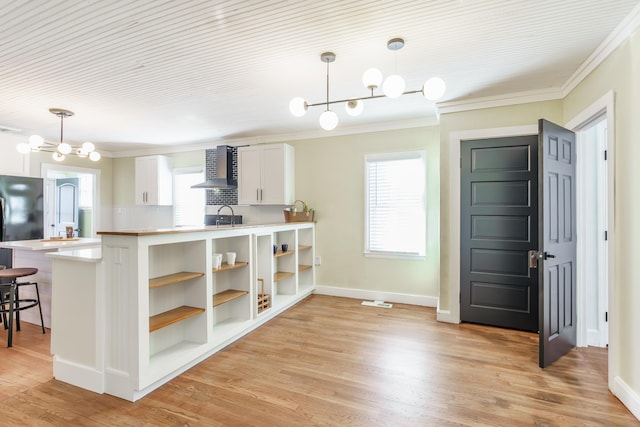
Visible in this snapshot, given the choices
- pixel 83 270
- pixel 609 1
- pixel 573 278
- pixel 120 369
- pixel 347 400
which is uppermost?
pixel 609 1

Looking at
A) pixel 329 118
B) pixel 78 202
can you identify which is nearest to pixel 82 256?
pixel 329 118

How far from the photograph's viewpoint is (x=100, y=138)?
536cm

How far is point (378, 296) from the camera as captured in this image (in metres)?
4.51

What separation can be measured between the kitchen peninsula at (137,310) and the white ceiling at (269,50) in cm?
144

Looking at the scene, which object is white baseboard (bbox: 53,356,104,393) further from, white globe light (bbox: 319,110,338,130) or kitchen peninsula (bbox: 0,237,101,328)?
white globe light (bbox: 319,110,338,130)

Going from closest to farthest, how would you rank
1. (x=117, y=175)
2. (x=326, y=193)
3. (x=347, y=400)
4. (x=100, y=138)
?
(x=347, y=400), (x=326, y=193), (x=100, y=138), (x=117, y=175)

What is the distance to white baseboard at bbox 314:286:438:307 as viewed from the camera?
4258mm

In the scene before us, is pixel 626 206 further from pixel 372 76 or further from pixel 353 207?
pixel 353 207

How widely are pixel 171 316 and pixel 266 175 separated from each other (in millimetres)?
2852

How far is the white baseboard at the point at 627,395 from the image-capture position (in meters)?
1.93

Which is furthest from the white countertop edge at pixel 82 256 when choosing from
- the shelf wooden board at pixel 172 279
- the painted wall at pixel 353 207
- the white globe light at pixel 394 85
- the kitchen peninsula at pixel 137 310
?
the painted wall at pixel 353 207

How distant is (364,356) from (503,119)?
9.62 feet

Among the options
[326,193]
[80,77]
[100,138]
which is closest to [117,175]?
[100,138]

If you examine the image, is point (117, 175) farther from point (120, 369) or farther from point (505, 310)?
point (505, 310)
